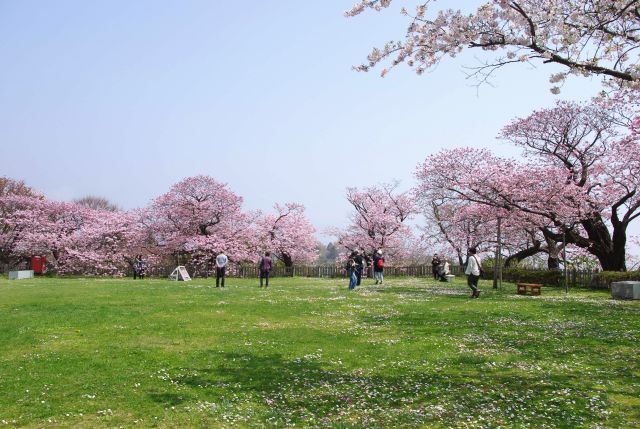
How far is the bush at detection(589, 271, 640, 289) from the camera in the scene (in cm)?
2572

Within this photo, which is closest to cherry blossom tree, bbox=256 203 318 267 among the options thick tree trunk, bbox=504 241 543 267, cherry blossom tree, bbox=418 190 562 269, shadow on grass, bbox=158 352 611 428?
cherry blossom tree, bbox=418 190 562 269

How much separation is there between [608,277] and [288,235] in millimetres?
36207

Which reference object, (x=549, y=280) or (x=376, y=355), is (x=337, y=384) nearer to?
(x=376, y=355)

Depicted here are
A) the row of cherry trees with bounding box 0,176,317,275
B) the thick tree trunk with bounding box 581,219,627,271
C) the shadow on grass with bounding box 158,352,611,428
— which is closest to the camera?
the shadow on grass with bounding box 158,352,611,428

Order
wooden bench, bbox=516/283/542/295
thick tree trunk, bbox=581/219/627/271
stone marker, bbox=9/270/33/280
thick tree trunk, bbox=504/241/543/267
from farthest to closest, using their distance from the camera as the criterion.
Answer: stone marker, bbox=9/270/33/280 < thick tree trunk, bbox=504/241/543/267 < thick tree trunk, bbox=581/219/627/271 < wooden bench, bbox=516/283/542/295

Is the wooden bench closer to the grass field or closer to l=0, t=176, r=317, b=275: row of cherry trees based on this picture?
the grass field

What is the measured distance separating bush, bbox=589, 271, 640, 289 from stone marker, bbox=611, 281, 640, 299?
3.87 metres

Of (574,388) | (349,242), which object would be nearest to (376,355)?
(574,388)

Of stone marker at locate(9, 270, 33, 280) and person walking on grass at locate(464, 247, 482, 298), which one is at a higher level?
person walking on grass at locate(464, 247, 482, 298)

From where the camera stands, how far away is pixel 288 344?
440 inches

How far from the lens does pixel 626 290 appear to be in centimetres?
2194

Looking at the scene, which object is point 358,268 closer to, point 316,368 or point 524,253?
point 316,368

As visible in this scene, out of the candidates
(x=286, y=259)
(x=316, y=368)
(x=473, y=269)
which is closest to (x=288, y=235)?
(x=286, y=259)

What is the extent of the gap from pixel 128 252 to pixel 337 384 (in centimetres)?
5016
